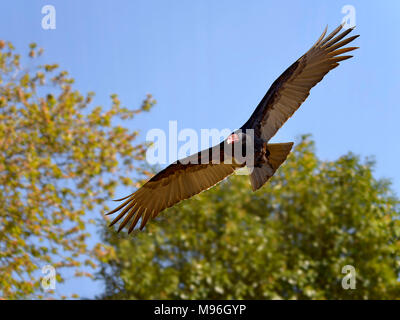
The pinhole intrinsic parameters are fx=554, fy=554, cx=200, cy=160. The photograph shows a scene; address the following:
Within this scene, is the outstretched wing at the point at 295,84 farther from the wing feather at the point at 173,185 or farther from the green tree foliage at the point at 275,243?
the green tree foliage at the point at 275,243

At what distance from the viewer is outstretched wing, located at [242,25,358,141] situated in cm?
555

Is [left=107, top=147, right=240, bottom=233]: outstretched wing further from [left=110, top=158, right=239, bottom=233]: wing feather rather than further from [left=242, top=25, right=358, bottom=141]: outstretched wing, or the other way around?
[left=242, top=25, right=358, bottom=141]: outstretched wing

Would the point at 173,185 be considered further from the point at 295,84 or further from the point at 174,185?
the point at 295,84

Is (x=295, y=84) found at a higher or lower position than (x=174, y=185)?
higher

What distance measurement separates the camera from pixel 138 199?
6066 mm

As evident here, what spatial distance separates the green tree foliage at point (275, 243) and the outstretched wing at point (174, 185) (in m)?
4.05

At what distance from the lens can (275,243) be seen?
1030 cm

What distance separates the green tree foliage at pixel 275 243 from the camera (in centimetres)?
1009

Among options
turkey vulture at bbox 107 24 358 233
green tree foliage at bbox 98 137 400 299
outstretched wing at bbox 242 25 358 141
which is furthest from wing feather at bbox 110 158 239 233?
green tree foliage at bbox 98 137 400 299

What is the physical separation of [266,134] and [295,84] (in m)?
0.63

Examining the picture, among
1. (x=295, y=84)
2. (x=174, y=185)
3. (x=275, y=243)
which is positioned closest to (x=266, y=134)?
(x=295, y=84)

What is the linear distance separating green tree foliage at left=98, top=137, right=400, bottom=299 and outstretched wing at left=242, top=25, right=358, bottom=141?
487 cm

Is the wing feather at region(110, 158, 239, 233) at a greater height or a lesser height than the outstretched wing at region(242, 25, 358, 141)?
lesser
